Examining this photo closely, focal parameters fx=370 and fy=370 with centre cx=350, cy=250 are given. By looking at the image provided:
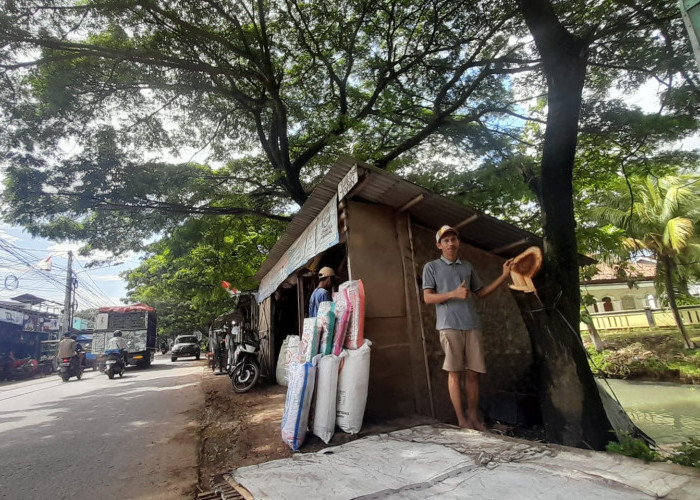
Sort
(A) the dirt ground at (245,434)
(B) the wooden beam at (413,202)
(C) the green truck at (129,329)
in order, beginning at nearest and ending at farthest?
(A) the dirt ground at (245,434) < (B) the wooden beam at (413,202) < (C) the green truck at (129,329)

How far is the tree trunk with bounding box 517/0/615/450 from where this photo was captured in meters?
3.42

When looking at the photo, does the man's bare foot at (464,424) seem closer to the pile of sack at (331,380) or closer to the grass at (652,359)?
the pile of sack at (331,380)

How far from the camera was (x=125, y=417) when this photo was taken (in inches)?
233

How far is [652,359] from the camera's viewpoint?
38.1ft

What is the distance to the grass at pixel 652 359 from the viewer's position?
10570 mm

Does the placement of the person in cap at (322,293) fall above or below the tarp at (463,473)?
above

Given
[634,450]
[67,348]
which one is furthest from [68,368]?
[634,450]

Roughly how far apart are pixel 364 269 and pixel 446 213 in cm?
122

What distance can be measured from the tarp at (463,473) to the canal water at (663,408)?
4.37 metres

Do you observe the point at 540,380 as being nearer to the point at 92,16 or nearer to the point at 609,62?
the point at 609,62

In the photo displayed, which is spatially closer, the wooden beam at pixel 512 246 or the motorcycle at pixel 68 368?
the wooden beam at pixel 512 246

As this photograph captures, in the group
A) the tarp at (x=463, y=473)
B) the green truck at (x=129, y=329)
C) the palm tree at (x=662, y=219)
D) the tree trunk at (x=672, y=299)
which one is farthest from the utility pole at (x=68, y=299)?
the tree trunk at (x=672, y=299)

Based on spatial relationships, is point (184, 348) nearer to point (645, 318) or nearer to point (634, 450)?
point (645, 318)

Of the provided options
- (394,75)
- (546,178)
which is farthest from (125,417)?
(394,75)
